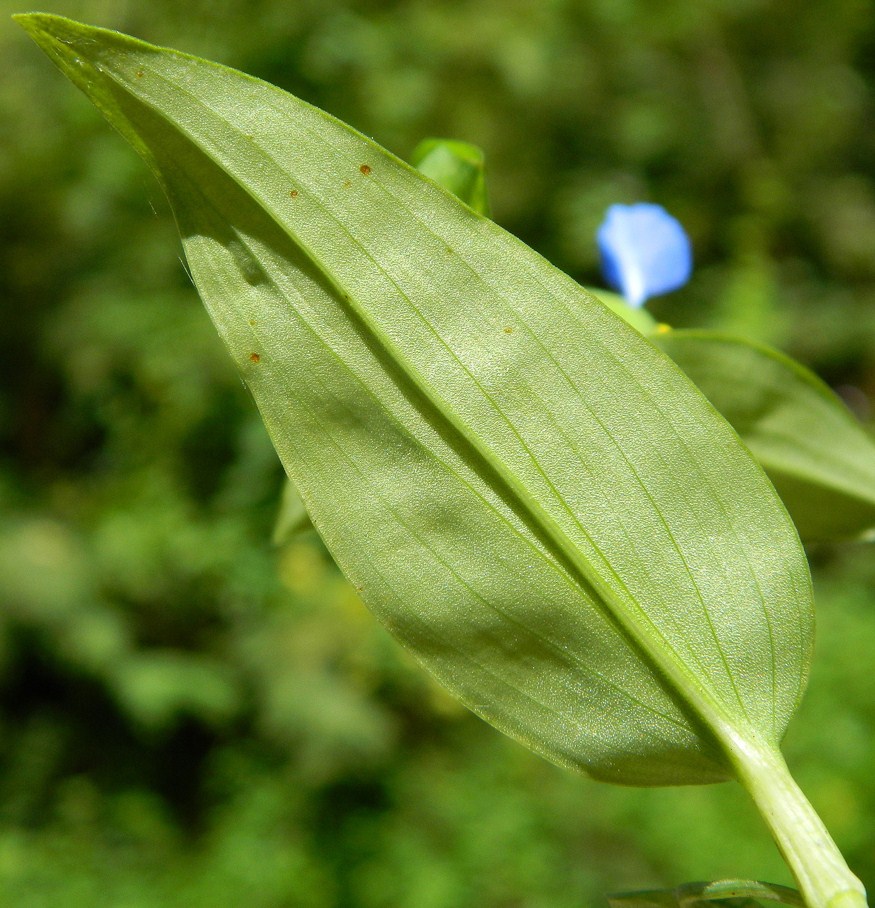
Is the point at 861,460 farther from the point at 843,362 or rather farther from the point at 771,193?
the point at 771,193

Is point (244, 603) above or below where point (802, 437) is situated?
below

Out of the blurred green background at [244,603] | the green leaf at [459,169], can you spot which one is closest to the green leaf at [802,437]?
the green leaf at [459,169]

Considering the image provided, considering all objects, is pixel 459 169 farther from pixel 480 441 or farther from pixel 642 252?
pixel 642 252

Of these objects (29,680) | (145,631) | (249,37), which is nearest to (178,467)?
(145,631)

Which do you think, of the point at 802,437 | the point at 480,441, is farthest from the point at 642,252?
the point at 480,441

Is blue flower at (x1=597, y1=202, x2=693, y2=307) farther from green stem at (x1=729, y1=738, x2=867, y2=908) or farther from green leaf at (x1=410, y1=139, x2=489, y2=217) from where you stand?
green stem at (x1=729, y1=738, x2=867, y2=908)

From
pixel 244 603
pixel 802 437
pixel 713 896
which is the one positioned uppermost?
pixel 802 437
